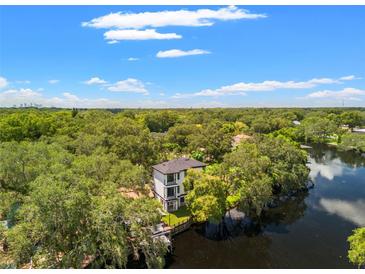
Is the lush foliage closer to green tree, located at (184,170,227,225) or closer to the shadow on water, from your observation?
green tree, located at (184,170,227,225)

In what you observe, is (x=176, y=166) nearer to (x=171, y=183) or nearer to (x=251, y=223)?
(x=171, y=183)

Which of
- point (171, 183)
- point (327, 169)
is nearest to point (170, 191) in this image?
point (171, 183)

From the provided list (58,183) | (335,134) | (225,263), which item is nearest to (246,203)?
(225,263)

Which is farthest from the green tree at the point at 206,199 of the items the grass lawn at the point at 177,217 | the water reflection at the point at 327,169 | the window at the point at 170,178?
the water reflection at the point at 327,169

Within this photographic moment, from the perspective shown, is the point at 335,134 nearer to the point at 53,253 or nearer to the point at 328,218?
the point at 328,218

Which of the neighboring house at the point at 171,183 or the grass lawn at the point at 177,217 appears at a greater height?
the neighboring house at the point at 171,183

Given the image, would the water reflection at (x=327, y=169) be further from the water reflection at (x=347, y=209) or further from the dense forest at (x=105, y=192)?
the dense forest at (x=105, y=192)
